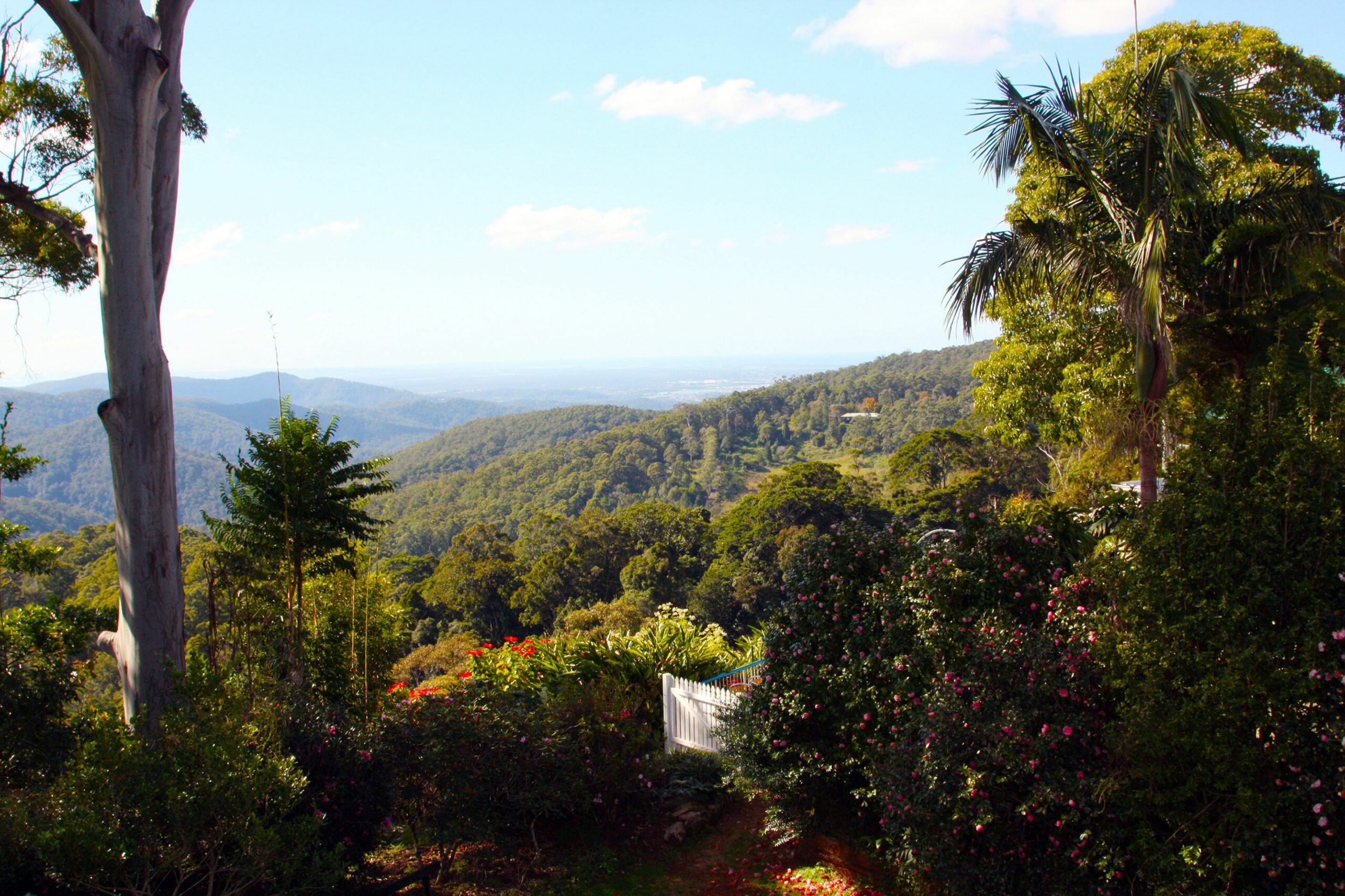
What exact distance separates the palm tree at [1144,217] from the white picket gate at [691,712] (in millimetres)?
3529

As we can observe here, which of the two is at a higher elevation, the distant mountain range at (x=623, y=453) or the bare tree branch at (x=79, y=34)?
the bare tree branch at (x=79, y=34)

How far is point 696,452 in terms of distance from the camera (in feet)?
271

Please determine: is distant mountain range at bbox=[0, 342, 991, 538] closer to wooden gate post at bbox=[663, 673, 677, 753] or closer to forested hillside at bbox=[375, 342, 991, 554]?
forested hillside at bbox=[375, 342, 991, 554]

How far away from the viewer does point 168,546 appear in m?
5.59

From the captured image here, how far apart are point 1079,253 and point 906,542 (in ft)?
9.28

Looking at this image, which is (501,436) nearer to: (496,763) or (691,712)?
(691,712)

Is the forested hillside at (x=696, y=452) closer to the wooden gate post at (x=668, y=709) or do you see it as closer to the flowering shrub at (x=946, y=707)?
the wooden gate post at (x=668, y=709)

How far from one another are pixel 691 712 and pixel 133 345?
4994mm

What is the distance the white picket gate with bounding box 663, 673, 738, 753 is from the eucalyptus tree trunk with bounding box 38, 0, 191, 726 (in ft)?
12.5

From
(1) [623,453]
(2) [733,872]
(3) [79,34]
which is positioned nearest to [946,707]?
(2) [733,872]

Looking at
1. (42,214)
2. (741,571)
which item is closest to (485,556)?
(741,571)

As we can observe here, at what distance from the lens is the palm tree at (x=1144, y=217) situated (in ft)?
19.1

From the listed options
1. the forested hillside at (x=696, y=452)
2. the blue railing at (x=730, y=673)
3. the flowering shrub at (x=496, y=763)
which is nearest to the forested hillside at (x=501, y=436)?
the forested hillside at (x=696, y=452)

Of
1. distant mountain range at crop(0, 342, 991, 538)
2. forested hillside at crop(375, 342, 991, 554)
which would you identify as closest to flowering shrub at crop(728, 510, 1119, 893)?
distant mountain range at crop(0, 342, 991, 538)
